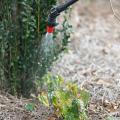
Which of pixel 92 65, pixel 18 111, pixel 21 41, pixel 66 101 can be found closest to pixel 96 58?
pixel 92 65

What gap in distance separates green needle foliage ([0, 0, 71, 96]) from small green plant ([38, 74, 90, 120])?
353mm

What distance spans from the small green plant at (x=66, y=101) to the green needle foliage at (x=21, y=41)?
0.35m

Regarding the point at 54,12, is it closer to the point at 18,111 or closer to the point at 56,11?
the point at 56,11

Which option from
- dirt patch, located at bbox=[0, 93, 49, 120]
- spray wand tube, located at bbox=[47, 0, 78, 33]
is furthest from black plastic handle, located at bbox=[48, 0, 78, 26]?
dirt patch, located at bbox=[0, 93, 49, 120]

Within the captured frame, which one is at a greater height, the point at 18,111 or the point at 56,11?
the point at 56,11

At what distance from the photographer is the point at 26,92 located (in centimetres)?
410

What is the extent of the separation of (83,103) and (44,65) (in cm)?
86

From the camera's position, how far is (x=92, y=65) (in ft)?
16.5

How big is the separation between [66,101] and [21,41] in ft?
2.86

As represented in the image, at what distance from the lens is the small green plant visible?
10.3ft

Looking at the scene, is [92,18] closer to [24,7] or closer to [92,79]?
[92,79]

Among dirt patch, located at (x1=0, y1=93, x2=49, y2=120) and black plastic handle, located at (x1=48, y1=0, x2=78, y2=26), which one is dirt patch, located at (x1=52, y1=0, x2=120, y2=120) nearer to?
dirt patch, located at (x1=0, y1=93, x2=49, y2=120)

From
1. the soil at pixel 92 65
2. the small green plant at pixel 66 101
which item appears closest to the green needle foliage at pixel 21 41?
the soil at pixel 92 65

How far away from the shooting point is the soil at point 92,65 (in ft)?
11.7
